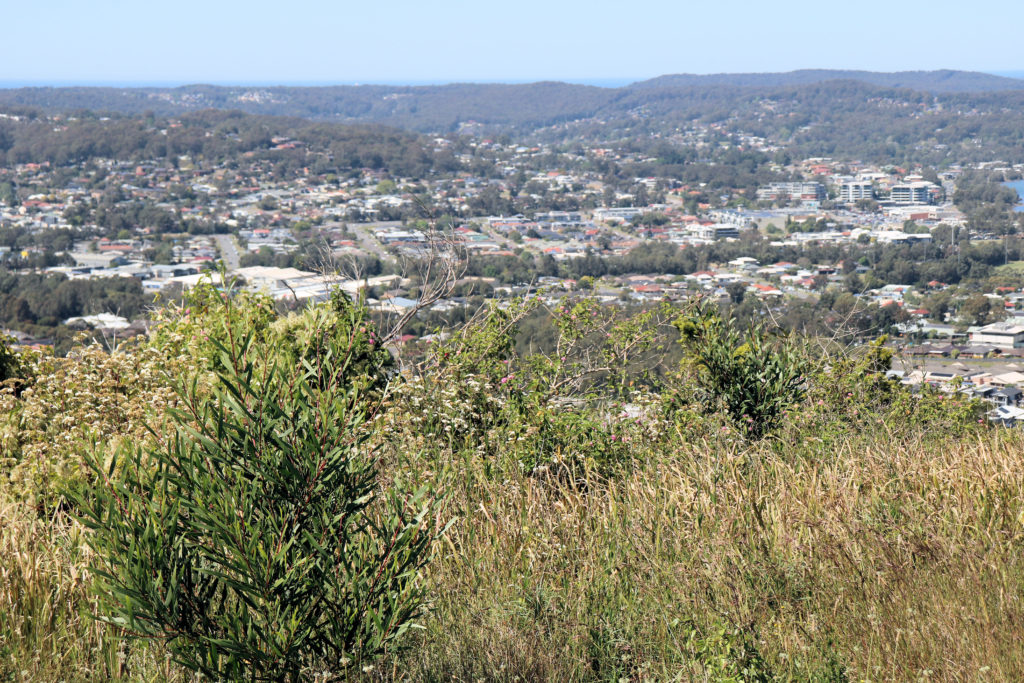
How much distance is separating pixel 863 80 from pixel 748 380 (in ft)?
396

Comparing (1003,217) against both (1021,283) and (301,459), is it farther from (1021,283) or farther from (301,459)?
(301,459)

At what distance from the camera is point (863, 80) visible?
112812mm

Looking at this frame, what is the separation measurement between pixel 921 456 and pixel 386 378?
9.16ft

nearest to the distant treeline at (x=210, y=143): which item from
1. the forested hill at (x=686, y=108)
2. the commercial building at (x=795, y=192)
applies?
the forested hill at (x=686, y=108)

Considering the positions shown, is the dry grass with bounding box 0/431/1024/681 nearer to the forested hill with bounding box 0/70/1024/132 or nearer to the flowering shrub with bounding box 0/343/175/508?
the flowering shrub with bounding box 0/343/175/508

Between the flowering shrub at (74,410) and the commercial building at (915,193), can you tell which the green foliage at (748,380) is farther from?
the commercial building at (915,193)

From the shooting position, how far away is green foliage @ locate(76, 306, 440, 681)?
1.68 metres

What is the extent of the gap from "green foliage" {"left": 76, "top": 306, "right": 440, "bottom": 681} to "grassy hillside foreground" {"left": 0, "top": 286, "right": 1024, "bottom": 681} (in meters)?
0.11

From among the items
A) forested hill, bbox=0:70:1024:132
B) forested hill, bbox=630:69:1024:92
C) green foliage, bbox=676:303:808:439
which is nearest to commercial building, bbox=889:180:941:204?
A: forested hill, bbox=0:70:1024:132

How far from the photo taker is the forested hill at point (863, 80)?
11462 cm

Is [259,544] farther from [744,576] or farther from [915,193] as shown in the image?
[915,193]

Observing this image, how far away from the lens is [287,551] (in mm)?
1746

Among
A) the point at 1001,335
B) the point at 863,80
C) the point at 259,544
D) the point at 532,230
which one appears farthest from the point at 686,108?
the point at 259,544

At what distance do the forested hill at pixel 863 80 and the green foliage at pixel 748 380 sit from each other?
383ft
